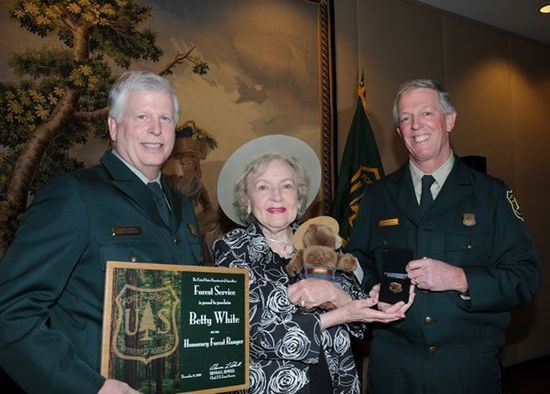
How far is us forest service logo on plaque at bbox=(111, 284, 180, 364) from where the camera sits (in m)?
1.33

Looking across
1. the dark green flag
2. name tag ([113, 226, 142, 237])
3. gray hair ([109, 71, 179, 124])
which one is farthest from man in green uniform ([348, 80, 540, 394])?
the dark green flag

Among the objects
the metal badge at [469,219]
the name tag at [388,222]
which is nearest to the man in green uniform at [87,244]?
the name tag at [388,222]

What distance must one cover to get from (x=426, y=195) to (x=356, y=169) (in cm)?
176

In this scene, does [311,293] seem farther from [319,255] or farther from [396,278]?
[396,278]

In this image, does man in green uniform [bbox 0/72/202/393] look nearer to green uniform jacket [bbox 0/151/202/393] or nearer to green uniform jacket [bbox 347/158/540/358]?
green uniform jacket [bbox 0/151/202/393]

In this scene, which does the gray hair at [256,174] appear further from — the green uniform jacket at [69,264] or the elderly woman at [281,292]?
the green uniform jacket at [69,264]

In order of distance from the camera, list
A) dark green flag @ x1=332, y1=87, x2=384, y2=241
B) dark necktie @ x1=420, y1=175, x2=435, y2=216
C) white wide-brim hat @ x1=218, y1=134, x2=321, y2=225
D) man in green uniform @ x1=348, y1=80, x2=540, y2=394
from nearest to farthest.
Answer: man in green uniform @ x1=348, y1=80, x2=540, y2=394 < white wide-brim hat @ x1=218, y1=134, x2=321, y2=225 < dark necktie @ x1=420, y1=175, x2=435, y2=216 < dark green flag @ x1=332, y1=87, x2=384, y2=241

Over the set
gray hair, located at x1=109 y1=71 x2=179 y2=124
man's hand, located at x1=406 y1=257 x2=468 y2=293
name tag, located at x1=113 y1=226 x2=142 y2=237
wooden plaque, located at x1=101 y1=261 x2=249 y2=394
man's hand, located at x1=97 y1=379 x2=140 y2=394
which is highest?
gray hair, located at x1=109 y1=71 x2=179 y2=124

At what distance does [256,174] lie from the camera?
82.5 inches

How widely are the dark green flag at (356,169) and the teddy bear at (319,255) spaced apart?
73.8 inches

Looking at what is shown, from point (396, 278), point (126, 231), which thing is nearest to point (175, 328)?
point (126, 231)

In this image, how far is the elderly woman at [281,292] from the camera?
1789 mm

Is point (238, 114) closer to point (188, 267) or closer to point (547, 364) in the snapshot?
point (188, 267)

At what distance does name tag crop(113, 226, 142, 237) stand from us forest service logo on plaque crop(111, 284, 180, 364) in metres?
0.22
